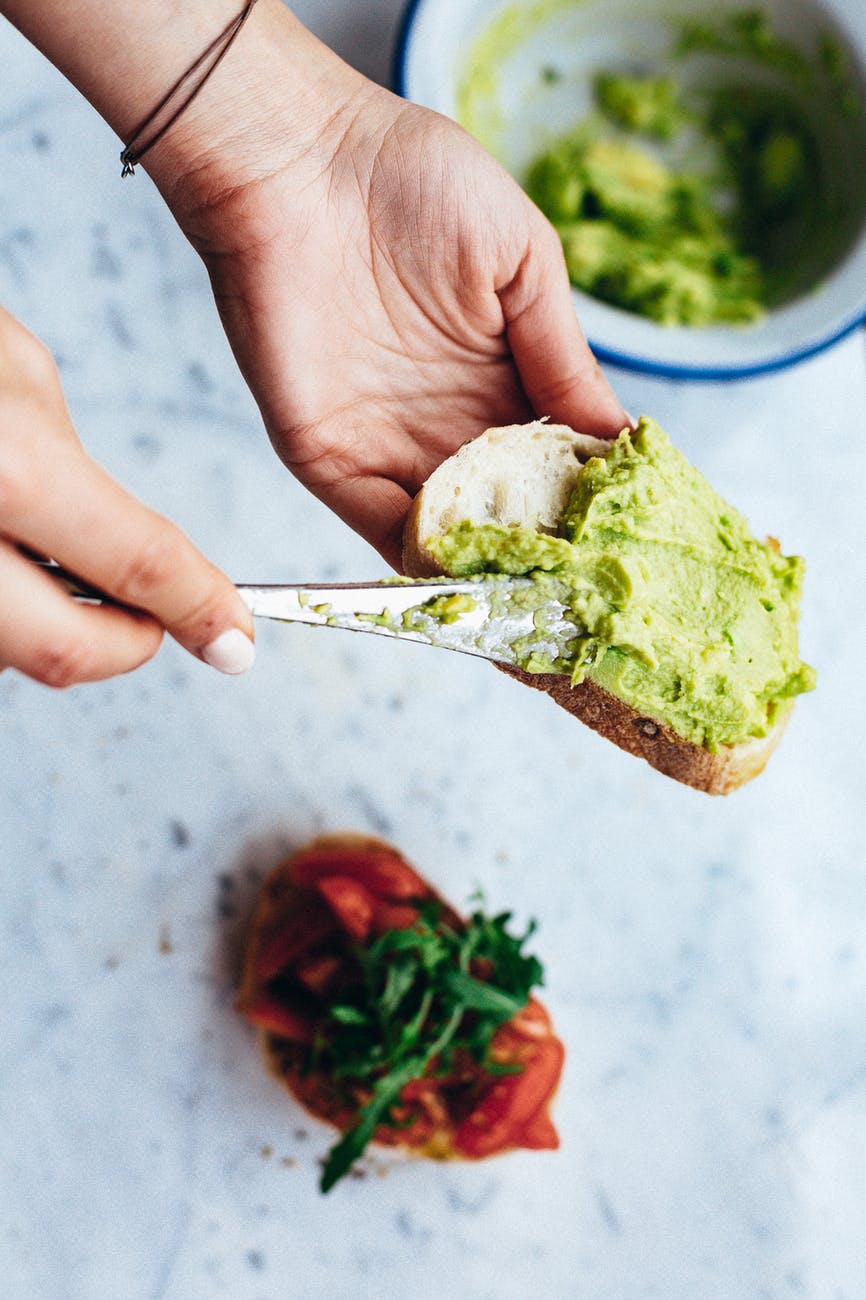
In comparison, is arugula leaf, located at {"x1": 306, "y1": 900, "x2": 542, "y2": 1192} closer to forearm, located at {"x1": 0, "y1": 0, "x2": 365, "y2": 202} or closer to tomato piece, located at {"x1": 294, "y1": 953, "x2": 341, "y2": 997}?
tomato piece, located at {"x1": 294, "y1": 953, "x2": 341, "y2": 997}

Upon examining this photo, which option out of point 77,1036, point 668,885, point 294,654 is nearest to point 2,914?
point 77,1036

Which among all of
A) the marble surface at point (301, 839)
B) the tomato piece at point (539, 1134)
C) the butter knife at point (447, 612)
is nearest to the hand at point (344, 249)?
the butter knife at point (447, 612)

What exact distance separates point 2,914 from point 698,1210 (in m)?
1.30

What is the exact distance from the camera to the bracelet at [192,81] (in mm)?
1353

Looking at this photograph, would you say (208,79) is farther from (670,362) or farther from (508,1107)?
(508,1107)

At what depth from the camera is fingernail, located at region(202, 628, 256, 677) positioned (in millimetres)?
1000

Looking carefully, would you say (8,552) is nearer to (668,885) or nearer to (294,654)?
(294,654)

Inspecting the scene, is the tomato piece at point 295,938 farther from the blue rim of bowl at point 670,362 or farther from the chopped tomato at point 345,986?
the blue rim of bowl at point 670,362

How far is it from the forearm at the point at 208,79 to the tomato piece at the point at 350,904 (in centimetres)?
103

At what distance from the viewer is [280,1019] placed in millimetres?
1814

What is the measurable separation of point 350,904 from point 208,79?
1.17 m

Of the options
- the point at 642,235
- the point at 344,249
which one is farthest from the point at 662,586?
the point at 642,235

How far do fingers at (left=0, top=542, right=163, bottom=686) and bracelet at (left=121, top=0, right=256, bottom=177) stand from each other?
0.68 meters

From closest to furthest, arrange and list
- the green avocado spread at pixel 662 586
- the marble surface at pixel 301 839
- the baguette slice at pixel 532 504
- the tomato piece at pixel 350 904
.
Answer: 1. the green avocado spread at pixel 662 586
2. the baguette slice at pixel 532 504
3. the tomato piece at pixel 350 904
4. the marble surface at pixel 301 839
